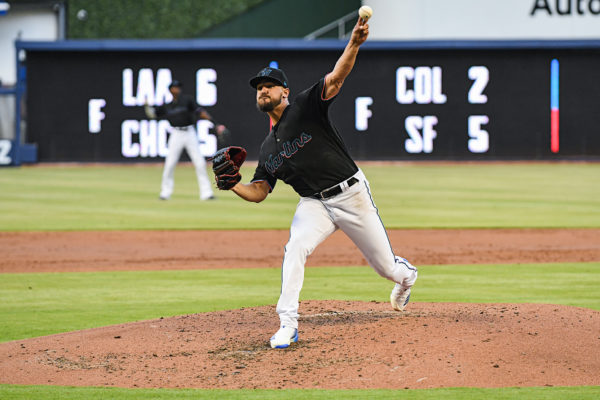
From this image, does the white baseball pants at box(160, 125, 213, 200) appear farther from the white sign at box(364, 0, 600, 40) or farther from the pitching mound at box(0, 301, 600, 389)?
the white sign at box(364, 0, 600, 40)

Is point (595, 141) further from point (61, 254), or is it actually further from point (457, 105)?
point (61, 254)

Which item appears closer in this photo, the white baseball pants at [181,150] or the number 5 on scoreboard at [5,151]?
the white baseball pants at [181,150]

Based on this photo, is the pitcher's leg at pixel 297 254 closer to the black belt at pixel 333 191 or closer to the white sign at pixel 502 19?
the black belt at pixel 333 191

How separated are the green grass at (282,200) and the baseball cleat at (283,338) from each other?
8.30 metres

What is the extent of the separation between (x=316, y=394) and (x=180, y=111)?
12859mm

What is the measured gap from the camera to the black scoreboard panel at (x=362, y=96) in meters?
27.7

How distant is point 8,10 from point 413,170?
20.7 m

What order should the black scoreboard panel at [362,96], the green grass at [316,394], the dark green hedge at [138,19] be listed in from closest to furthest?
the green grass at [316,394] < the black scoreboard panel at [362,96] < the dark green hedge at [138,19]

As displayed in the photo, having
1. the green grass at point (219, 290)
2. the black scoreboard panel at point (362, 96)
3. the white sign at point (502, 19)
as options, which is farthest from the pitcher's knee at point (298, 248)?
the white sign at point (502, 19)

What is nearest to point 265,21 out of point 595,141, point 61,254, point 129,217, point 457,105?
point 457,105

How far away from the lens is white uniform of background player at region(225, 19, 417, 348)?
252 inches

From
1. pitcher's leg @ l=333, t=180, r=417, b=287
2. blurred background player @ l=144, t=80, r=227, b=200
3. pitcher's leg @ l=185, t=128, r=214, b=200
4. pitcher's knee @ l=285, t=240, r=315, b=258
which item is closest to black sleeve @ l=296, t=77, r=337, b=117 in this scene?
pitcher's leg @ l=333, t=180, r=417, b=287

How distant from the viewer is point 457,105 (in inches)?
1090

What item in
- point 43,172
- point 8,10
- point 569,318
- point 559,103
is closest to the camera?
point 569,318
